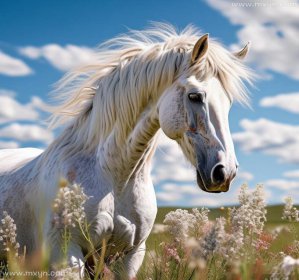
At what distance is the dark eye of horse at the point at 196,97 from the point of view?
4.83m

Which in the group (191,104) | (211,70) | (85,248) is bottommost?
(85,248)

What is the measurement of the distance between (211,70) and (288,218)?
160cm

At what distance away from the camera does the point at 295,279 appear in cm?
372

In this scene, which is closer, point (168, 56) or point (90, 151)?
point (168, 56)

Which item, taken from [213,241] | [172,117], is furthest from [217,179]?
[213,241]

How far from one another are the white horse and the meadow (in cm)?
24

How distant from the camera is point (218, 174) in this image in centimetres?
456

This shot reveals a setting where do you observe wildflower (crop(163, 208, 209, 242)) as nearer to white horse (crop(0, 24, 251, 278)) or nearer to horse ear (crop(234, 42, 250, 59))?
white horse (crop(0, 24, 251, 278))

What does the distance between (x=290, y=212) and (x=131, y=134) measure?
5.56ft

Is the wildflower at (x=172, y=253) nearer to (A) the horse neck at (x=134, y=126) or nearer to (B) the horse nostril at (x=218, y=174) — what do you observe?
(A) the horse neck at (x=134, y=126)

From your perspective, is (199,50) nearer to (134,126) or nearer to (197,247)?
(134,126)

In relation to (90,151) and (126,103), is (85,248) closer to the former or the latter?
(90,151)

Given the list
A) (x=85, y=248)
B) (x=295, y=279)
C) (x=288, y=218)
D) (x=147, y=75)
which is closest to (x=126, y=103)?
(x=147, y=75)

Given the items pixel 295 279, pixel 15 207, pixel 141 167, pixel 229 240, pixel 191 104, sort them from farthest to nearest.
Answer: pixel 15 207, pixel 141 167, pixel 191 104, pixel 295 279, pixel 229 240
